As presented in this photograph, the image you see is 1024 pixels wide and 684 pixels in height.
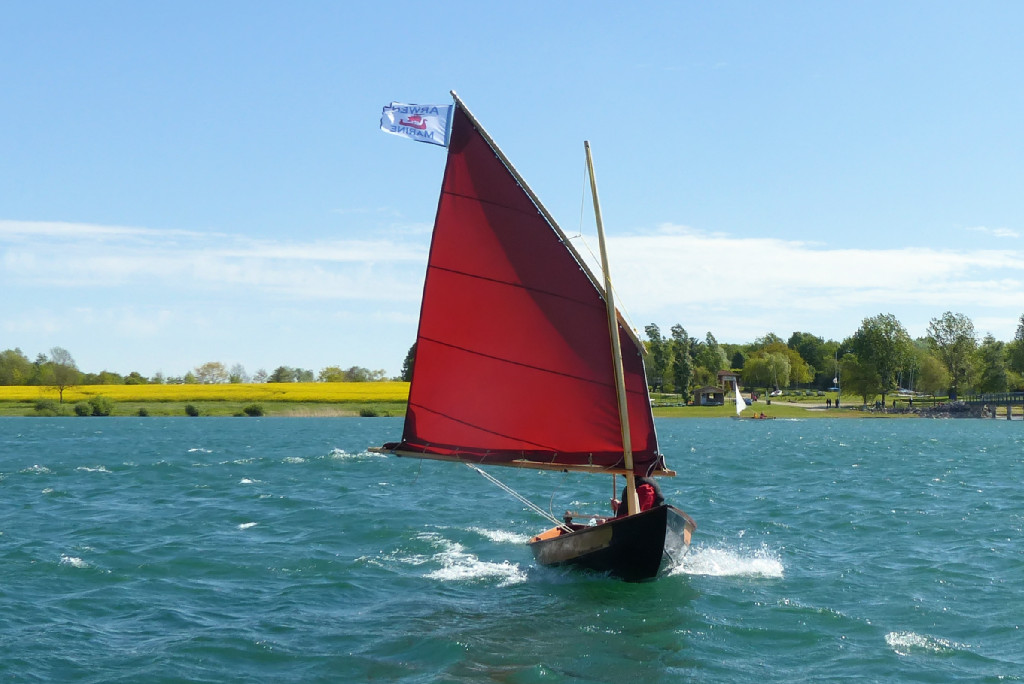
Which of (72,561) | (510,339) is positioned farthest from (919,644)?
(72,561)

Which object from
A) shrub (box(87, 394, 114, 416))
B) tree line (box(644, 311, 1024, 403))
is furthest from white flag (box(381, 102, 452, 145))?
tree line (box(644, 311, 1024, 403))

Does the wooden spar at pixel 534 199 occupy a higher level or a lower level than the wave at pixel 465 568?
higher

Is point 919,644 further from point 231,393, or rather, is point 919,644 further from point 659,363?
point 659,363

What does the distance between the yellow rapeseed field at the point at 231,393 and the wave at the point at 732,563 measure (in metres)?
122

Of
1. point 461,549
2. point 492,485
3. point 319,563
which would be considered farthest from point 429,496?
point 319,563

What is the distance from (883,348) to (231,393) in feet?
368

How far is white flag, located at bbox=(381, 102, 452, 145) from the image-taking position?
67.3ft

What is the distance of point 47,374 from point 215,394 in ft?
168

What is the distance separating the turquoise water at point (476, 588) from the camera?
52.9 feet

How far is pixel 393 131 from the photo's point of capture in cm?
2055

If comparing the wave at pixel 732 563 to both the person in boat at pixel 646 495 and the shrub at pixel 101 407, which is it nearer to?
the person in boat at pixel 646 495

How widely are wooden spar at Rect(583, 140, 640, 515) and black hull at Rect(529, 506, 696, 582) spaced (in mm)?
630

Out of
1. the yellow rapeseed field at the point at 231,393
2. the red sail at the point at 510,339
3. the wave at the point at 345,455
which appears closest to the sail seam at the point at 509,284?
the red sail at the point at 510,339

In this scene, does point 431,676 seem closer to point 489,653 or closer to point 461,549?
point 489,653
